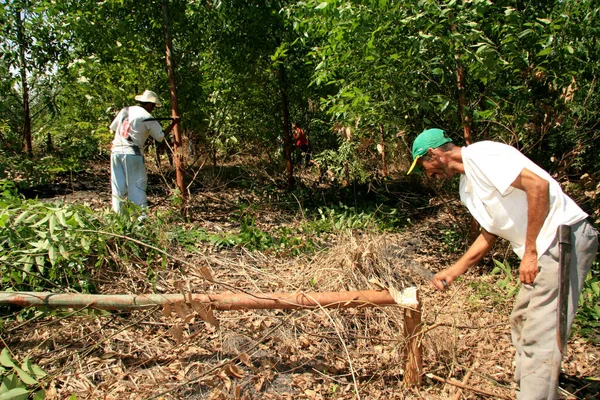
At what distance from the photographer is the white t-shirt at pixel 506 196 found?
2.36 meters

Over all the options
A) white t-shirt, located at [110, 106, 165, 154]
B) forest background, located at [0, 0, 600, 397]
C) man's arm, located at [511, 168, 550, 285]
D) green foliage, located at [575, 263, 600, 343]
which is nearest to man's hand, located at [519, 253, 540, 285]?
man's arm, located at [511, 168, 550, 285]

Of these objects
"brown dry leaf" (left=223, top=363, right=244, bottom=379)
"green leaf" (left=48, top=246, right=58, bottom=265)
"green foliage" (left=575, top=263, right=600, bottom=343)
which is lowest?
"green foliage" (left=575, top=263, right=600, bottom=343)

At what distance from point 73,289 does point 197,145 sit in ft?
19.1

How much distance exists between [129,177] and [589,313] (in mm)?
4911

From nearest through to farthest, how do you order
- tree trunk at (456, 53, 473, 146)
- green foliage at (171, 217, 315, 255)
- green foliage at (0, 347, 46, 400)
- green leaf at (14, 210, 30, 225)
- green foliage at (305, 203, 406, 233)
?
green foliage at (0, 347, 46, 400) → green leaf at (14, 210, 30, 225) → tree trunk at (456, 53, 473, 146) → green foliage at (171, 217, 315, 255) → green foliage at (305, 203, 406, 233)

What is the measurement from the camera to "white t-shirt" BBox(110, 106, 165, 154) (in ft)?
18.1

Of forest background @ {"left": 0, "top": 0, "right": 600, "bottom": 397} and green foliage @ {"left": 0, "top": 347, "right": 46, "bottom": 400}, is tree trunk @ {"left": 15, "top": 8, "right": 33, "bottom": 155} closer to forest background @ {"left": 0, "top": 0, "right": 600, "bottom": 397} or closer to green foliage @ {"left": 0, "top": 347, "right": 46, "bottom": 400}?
forest background @ {"left": 0, "top": 0, "right": 600, "bottom": 397}

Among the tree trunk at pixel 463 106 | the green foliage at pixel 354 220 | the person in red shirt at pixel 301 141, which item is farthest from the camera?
the person in red shirt at pixel 301 141

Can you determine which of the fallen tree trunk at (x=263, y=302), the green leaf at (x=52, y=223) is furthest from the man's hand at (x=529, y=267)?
the green leaf at (x=52, y=223)

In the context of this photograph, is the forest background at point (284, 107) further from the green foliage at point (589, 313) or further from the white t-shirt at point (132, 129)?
the white t-shirt at point (132, 129)

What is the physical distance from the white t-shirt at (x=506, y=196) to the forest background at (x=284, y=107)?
1443mm

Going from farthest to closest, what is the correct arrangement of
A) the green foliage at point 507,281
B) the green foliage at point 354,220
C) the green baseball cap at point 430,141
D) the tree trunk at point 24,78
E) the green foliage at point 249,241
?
1. the tree trunk at point 24,78
2. the green foliage at point 354,220
3. the green foliage at point 249,241
4. the green foliage at point 507,281
5. the green baseball cap at point 430,141

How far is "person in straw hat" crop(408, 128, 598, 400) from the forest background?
1.18m

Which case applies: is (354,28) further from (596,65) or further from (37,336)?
(37,336)
